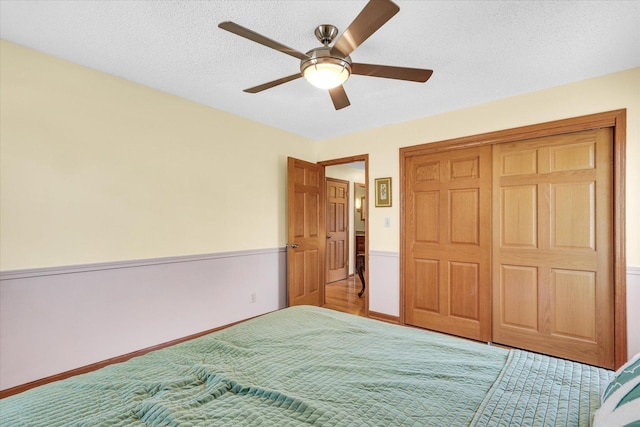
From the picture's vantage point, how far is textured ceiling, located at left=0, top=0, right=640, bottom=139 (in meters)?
1.77

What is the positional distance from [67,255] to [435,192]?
3.45 metres

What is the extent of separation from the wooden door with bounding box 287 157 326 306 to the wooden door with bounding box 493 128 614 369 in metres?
2.20

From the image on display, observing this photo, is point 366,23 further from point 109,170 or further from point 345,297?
point 345,297

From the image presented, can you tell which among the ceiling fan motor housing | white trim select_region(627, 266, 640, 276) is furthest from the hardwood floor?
the ceiling fan motor housing

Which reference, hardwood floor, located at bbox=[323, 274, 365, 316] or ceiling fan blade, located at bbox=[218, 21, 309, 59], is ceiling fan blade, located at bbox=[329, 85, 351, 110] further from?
hardwood floor, located at bbox=[323, 274, 365, 316]

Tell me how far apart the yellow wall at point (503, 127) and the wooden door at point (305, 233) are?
1.73ft

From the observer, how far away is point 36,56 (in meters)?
2.22

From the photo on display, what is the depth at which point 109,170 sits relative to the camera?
2.57 metres

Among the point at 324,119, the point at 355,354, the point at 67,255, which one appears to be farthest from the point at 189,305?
the point at 324,119

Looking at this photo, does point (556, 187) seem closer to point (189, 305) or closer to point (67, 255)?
point (189, 305)

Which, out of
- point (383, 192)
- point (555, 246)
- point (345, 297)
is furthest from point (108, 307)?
point (555, 246)

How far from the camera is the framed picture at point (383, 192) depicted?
3775 mm

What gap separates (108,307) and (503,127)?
12.8 ft

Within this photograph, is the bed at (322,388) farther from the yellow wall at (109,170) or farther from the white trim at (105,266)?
the yellow wall at (109,170)
